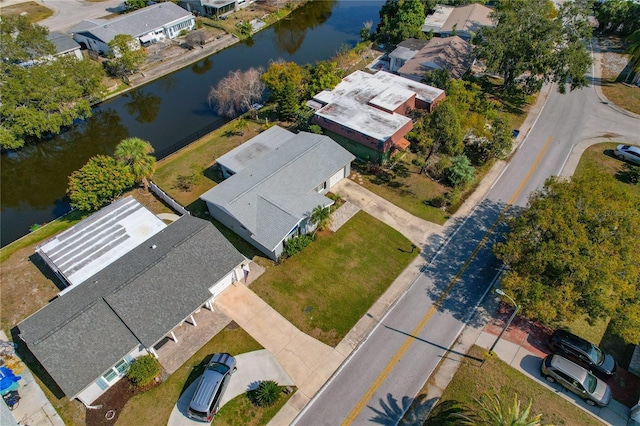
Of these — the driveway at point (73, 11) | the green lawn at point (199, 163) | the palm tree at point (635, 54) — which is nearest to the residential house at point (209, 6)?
the driveway at point (73, 11)

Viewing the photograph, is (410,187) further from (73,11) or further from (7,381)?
(73,11)

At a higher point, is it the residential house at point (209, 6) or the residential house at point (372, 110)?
the residential house at point (209, 6)

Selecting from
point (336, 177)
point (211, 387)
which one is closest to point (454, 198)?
point (336, 177)

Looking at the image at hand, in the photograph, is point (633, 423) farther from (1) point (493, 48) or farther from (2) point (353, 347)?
(1) point (493, 48)

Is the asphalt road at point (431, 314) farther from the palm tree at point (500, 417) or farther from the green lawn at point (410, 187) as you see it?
the palm tree at point (500, 417)

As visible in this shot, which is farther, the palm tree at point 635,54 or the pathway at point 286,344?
the palm tree at point 635,54

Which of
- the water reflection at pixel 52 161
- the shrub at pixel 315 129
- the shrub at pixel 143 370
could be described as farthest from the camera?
the shrub at pixel 315 129

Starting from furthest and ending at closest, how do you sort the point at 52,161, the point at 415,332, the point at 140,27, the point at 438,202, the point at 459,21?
the point at 459,21 < the point at 140,27 < the point at 52,161 < the point at 438,202 < the point at 415,332

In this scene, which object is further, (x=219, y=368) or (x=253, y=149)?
(x=253, y=149)
